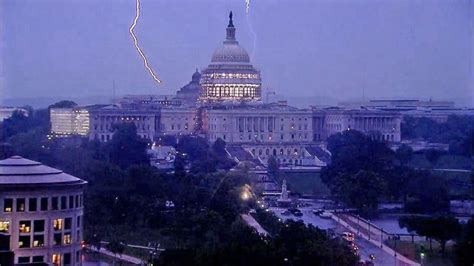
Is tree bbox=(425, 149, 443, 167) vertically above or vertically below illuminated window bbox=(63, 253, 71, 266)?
above

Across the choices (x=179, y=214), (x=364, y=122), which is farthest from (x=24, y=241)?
(x=364, y=122)

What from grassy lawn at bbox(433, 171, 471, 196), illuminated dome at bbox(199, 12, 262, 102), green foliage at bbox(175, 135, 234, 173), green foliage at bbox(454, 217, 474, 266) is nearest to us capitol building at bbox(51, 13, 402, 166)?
illuminated dome at bbox(199, 12, 262, 102)

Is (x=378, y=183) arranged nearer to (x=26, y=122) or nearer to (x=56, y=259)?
(x=56, y=259)

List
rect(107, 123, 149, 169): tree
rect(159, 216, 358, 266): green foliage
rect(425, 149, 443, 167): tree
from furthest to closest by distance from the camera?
rect(425, 149, 443, 167): tree, rect(107, 123, 149, 169): tree, rect(159, 216, 358, 266): green foliage

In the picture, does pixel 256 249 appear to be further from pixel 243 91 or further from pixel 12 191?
pixel 243 91

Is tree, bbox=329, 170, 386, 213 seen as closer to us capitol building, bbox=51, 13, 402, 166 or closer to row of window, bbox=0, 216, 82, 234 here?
row of window, bbox=0, 216, 82, 234

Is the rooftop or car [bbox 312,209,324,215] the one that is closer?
the rooftop
